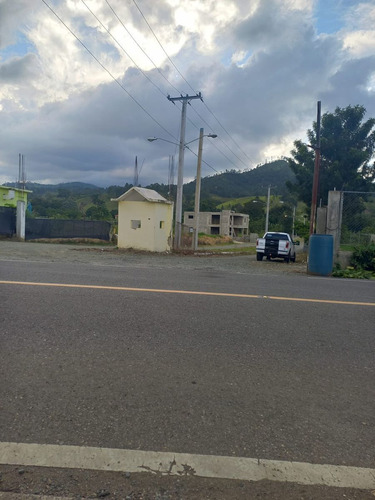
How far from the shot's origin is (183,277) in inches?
390

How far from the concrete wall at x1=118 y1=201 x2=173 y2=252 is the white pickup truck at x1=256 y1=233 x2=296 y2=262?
18.4ft

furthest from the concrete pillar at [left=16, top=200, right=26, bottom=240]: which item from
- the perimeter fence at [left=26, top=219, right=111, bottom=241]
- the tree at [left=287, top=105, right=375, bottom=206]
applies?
the tree at [left=287, top=105, right=375, bottom=206]

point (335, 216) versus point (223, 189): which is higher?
point (223, 189)

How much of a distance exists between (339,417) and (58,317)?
152 inches

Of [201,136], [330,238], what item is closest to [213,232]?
[201,136]

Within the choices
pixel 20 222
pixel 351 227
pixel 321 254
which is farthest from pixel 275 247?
pixel 20 222

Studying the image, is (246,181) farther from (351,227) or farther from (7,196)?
(351,227)

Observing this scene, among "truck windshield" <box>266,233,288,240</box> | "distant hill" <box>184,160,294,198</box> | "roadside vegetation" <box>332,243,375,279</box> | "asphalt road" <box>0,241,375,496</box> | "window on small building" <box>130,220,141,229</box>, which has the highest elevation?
"distant hill" <box>184,160,294,198</box>

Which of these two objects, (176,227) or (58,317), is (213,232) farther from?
(58,317)

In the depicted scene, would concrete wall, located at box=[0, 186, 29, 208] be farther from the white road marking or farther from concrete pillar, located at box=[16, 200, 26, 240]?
the white road marking

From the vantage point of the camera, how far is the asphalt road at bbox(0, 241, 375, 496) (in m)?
2.81

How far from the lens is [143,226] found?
21516 millimetres

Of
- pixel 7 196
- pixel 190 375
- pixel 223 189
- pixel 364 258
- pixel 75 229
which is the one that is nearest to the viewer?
pixel 190 375

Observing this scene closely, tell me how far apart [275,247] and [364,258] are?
5758 millimetres
